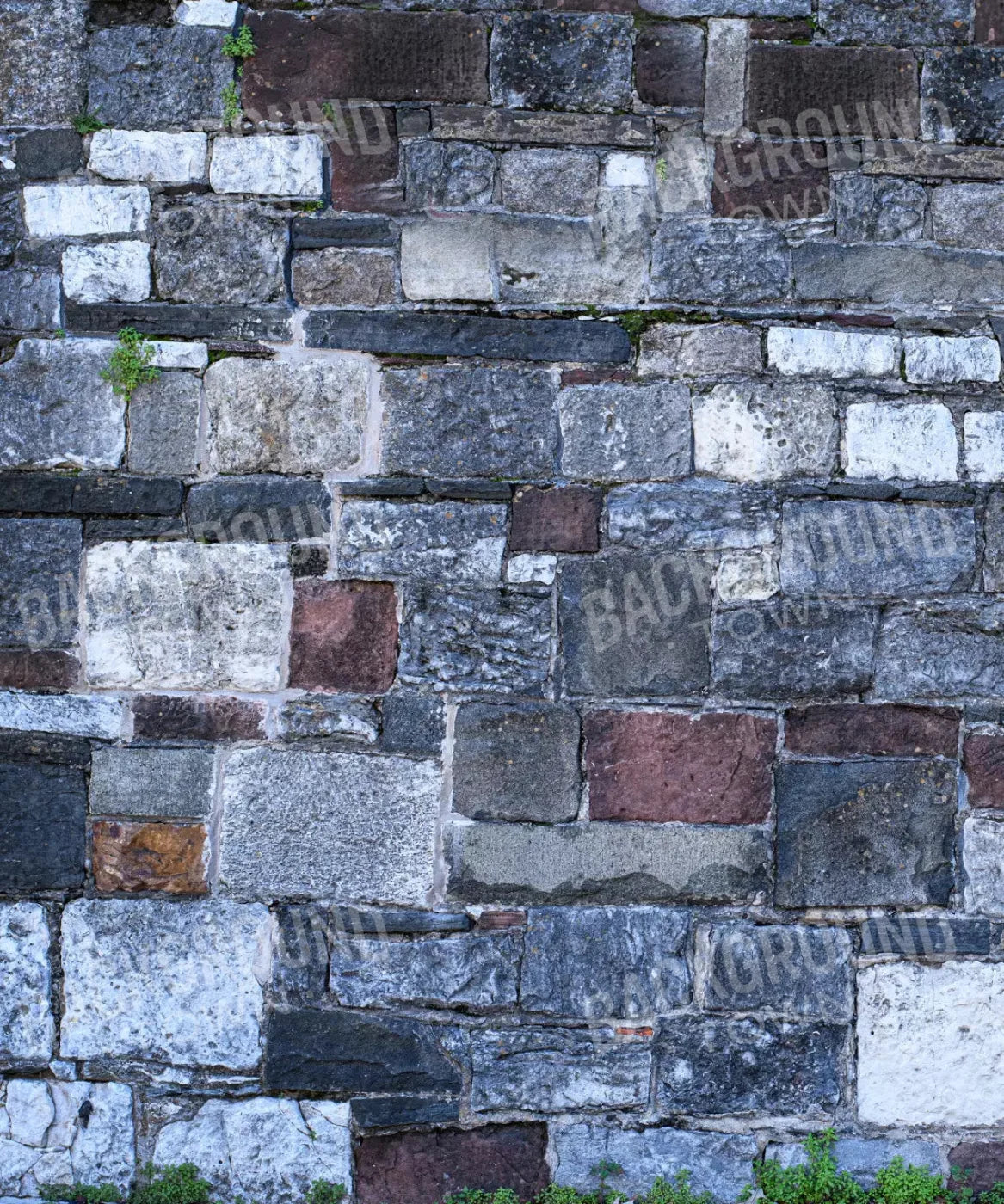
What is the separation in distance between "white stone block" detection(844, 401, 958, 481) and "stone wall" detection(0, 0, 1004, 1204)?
11 mm

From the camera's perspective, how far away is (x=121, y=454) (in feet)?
8.84

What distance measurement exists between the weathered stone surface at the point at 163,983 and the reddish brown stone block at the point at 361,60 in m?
2.15

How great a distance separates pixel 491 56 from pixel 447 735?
71.6 inches

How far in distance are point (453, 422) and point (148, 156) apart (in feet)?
3.53

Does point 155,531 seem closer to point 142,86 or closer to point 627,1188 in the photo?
point 142,86

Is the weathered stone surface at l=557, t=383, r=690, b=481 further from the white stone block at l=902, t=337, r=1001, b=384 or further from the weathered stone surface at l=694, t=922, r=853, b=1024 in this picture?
the weathered stone surface at l=694, t=922, r=853, b=1024

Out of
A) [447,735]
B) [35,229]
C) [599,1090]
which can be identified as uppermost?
[35,229]

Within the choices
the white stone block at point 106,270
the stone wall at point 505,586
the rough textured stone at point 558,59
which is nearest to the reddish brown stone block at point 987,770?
the stone wall at point 505,586

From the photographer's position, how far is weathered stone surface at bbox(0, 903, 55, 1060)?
262 cm

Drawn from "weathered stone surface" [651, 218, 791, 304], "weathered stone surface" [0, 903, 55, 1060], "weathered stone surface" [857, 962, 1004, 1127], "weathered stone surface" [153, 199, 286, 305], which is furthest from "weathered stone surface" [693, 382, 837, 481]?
"weathered stone surface" [0, 903, 55, 1060]

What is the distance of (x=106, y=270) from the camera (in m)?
2.69

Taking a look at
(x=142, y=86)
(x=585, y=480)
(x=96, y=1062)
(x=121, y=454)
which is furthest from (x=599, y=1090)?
(x=142, y=86)

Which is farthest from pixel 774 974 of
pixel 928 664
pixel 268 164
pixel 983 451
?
pixel 268 164

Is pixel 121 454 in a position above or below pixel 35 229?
below
